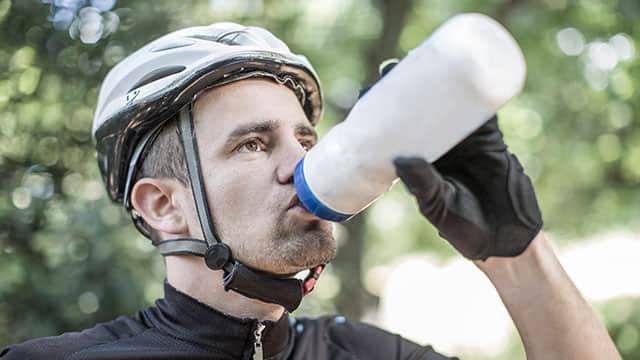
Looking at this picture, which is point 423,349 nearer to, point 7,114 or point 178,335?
point 178,335

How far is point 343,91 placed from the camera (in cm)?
630

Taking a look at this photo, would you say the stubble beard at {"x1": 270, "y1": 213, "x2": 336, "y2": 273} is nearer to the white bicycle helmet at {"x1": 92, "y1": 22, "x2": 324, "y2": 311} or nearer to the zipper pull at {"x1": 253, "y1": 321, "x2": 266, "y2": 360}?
the white bicycle helmet at {"x1": 92, "y1": 22, "x2": 324, "y2": 311}

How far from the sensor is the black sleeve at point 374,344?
9.20 ft

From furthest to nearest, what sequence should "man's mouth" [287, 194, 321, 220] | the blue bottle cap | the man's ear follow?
the man's ear < "man's mouth" [287, 194, 321, 220] < the blue bottle cap

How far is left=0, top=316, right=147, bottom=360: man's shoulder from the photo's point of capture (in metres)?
2.52

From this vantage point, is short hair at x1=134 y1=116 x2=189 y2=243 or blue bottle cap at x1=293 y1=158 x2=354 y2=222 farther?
short hair at x1=134 y1=116 x2=189 y2=243

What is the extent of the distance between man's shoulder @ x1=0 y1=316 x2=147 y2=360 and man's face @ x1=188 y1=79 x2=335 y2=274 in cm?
38

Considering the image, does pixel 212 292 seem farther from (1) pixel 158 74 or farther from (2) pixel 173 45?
(2) pixel 173 45

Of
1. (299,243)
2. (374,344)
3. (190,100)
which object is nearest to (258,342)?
(299,243)

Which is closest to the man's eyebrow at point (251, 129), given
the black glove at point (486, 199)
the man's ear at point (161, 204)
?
the man's ear at point (161, 204)

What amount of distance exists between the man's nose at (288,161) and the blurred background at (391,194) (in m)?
1.46

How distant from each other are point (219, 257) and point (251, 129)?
383 mm

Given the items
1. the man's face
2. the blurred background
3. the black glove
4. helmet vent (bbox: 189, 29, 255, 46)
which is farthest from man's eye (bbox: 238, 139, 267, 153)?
the blurred background

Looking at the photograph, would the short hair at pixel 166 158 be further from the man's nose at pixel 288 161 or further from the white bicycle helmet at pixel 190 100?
the man's nose at pixel 288 161
